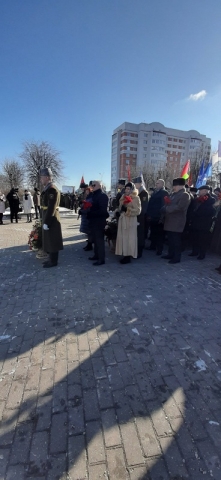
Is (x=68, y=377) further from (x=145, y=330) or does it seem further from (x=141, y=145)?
(x=141, y=145)

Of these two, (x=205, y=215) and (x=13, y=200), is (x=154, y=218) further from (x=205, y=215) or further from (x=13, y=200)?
(x=13, y=200)

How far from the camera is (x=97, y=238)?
17.5ft

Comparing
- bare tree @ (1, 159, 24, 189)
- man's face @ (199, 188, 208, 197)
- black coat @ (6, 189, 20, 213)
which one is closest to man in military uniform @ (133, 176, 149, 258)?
man's face @ (199, 188, 208, 197)

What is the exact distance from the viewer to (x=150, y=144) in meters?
78.1

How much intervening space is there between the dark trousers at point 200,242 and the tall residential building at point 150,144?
234ft

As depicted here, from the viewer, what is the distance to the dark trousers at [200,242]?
5.94 meters

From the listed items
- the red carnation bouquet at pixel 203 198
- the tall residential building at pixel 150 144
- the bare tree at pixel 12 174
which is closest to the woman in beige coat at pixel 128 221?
the red carnation bouquet at pixel 203 198

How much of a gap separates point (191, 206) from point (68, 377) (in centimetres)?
544

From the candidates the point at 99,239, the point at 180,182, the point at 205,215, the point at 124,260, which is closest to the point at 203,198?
the point at 205,215

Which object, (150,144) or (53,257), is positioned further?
(150,144)

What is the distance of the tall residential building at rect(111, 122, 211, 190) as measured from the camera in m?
77.8

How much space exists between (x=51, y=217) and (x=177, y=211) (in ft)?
9.26

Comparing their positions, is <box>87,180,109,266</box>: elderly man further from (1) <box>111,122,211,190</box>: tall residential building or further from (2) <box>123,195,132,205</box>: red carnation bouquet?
(1) <box>111,122,211,190</box>: tall residential building

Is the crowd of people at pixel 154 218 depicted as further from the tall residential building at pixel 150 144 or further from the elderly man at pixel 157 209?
the tall residential building at pixel 150 144
